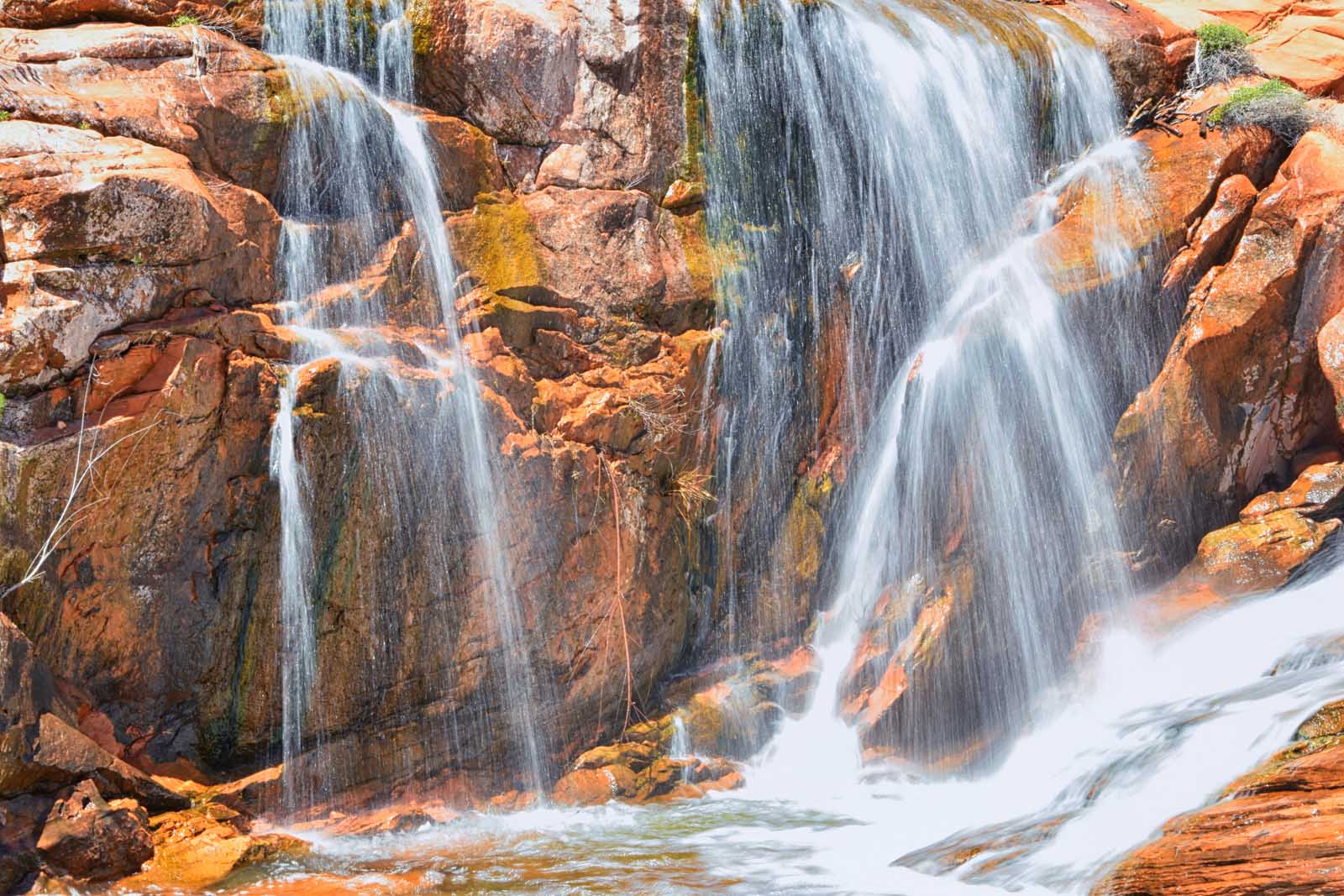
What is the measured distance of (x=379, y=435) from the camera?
770 cm

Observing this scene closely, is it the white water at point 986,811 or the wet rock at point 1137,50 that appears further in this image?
the wet rock at point 1137,50

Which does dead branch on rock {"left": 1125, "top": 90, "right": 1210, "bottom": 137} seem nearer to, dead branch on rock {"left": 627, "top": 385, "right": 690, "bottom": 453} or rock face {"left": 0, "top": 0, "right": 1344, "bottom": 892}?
rock face {"left": 0, "top": 0, "right": 1344, "bottom": 892}

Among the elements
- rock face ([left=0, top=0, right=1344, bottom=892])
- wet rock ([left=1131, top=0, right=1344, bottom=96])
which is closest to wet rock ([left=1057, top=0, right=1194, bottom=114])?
wet rock ([left=1131, top=0, right=1344, bottom=96])

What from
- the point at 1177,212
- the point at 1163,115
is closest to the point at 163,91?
the point at 1177,212

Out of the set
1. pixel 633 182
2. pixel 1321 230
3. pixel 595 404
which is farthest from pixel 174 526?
pixel 1321 230

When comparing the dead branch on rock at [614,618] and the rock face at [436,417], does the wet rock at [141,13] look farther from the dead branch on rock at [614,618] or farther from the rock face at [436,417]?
the dead branch on rock at [614,618]

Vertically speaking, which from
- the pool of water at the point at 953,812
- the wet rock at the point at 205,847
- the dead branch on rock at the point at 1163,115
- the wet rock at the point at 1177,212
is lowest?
the pool of water at the point at 953,812

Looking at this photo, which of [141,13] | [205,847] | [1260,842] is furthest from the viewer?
[141,13]

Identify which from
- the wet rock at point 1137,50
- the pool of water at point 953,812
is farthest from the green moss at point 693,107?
the wet rock at point 1137,50

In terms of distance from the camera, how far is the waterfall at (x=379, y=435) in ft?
24.6

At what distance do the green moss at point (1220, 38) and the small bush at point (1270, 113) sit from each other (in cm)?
163

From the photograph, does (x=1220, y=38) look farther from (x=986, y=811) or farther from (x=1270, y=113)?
(x=986, y=811)

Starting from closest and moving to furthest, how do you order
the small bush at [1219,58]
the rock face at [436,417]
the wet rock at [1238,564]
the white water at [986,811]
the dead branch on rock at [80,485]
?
the white water at [986,811]
the dead branch on rock at [80,485]
the rock face at [436,417]
the wet rock at [1238,564]
the small bush at [1219,58]

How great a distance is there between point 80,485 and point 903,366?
6407mm
